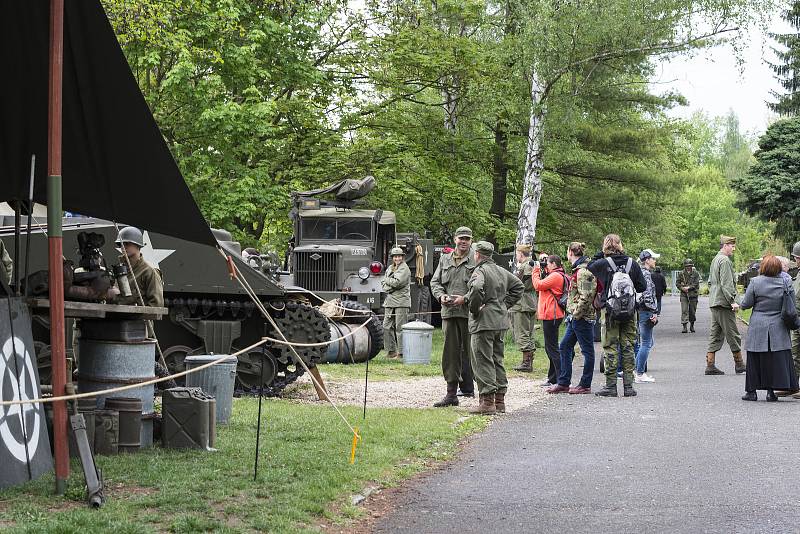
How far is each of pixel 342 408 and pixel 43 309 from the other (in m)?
4.87

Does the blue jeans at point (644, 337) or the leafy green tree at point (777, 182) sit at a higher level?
the leafy green tree at point (777, 182)

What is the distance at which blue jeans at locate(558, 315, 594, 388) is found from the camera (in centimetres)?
1448

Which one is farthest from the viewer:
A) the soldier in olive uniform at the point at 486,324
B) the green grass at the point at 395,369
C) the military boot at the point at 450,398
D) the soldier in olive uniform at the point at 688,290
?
the soldier in olive uniform at the point at 688,290

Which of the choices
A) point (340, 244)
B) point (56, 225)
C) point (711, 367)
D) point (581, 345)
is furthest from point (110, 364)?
point (340, 244)

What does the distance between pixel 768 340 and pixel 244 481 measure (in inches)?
325

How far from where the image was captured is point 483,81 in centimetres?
2966

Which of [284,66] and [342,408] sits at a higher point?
[284,66]

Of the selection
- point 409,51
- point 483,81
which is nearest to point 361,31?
point 409,51

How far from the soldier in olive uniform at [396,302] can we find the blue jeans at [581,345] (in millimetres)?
5343

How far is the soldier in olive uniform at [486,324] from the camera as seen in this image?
12.5m

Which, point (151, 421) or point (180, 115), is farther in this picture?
point (180, 115)

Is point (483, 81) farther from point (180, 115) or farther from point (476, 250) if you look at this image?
point (476, 250)

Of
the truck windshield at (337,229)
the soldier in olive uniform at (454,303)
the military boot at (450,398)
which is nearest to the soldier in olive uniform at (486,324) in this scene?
the soldier in olive uniform at (454,303)

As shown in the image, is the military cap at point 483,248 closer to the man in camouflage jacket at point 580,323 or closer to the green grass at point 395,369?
the man in camouflage jacket at point 580,323
